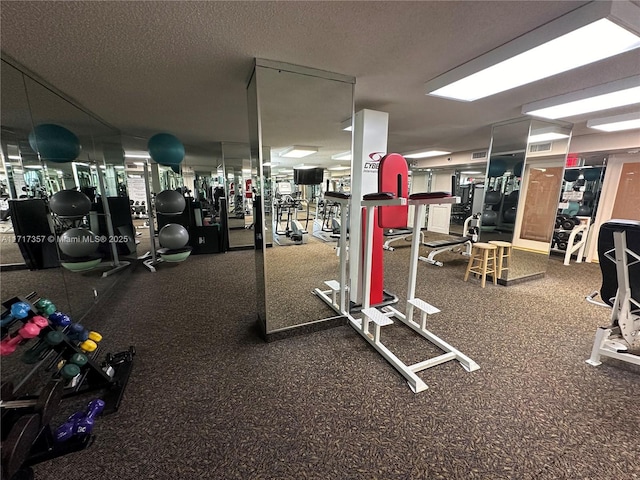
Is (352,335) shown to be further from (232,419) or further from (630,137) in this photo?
(630,137)

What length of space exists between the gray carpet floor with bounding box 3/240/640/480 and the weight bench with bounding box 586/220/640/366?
15 cm

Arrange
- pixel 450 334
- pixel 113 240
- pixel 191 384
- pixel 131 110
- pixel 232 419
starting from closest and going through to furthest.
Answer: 1. pixel 232 419
2. pixel 191 384
3. pixel 450 334
4. pixel 131 110
5. pixel 113 240

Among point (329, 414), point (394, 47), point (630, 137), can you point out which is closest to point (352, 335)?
point (329, 414)

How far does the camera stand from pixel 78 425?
146 centimetres

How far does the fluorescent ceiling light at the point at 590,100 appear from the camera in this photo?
2.35 meters

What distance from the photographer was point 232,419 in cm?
163

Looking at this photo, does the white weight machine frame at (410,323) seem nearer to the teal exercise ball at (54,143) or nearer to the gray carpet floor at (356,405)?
the gray carpet floor at (356,405)

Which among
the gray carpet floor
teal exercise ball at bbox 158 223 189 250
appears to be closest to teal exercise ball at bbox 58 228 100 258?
the gray carpet floor

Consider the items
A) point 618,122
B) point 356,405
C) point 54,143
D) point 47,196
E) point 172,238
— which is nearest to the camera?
point 356,405

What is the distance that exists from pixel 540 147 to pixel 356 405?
4.32 metres

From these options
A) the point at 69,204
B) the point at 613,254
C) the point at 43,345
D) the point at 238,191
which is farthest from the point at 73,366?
the point at 238,191

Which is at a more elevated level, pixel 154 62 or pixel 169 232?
pixel 154 62

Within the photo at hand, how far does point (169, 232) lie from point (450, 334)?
4.34 m

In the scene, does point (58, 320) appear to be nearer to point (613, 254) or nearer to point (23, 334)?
point (23, 334)
